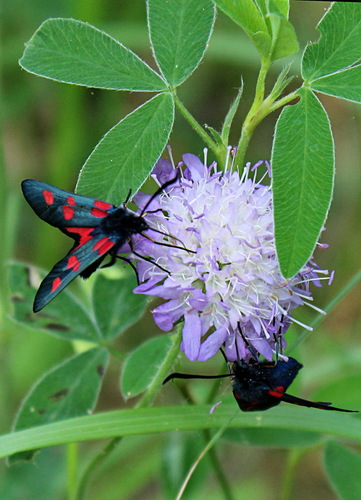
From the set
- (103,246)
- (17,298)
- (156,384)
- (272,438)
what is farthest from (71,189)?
(103,246)

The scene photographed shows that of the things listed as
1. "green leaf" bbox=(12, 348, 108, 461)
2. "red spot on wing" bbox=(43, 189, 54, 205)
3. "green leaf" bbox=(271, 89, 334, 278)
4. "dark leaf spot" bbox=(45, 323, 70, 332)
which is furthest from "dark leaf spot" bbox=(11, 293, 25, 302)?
"green leaf" bbox=(271, 89, 334, 278)

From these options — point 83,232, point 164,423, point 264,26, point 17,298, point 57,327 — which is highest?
point 264,26

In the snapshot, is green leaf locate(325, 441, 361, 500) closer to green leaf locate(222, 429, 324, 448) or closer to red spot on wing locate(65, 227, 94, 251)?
green leaf locate(222, 429, 324, 448)

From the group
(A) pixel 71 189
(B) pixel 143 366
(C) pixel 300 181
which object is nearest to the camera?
(C) pixel 300 181

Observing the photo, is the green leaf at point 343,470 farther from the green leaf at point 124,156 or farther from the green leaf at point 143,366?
the green leaf at point 124,156

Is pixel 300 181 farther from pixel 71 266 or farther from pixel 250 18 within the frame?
pixel 71 266
